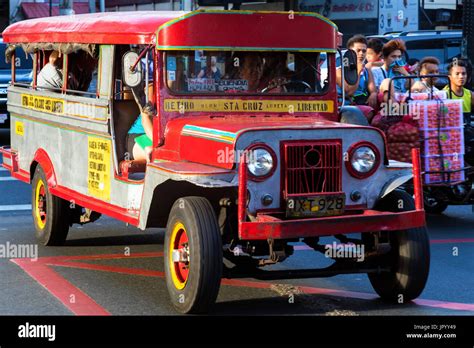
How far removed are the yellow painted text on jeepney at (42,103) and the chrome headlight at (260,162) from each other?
324 centimetres

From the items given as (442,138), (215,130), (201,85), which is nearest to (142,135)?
(201,85)

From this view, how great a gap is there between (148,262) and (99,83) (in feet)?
5.27

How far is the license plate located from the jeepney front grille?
0.20ft

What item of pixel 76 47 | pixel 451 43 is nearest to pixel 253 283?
pixel 76 47

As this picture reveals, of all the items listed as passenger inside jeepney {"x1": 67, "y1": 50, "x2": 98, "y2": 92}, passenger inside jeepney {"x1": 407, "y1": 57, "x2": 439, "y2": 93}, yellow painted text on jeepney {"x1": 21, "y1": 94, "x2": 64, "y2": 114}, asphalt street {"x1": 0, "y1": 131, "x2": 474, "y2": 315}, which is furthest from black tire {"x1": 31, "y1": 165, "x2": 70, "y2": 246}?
passenger inside jeepney {"x1": 407, "y1": 57, "x2": 439, "y2": 93}

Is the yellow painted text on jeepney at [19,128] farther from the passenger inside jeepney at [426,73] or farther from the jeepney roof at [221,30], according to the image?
the passenger inside jeepney at [426,73]

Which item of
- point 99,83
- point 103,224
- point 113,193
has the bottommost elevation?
point 103,224

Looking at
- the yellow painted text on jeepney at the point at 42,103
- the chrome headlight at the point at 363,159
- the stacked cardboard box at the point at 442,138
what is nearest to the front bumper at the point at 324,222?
the chrome headlight at the point at 363,159

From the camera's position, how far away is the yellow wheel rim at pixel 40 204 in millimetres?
10453

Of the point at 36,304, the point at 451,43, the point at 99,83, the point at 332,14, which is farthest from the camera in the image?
the point at 332,14

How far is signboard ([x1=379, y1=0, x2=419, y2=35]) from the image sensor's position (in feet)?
109

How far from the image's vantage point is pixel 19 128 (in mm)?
11328
